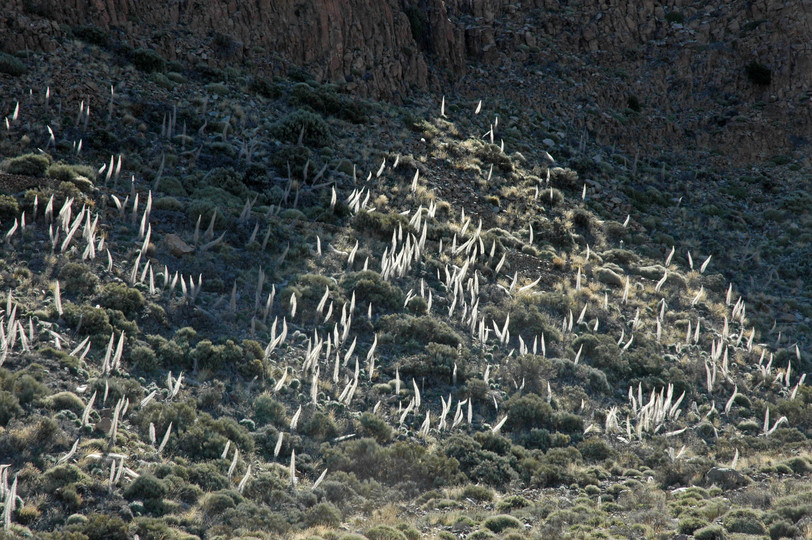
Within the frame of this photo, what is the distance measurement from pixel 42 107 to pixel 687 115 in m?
31.6

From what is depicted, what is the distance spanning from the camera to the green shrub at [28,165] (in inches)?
797

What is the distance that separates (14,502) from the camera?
10.3m

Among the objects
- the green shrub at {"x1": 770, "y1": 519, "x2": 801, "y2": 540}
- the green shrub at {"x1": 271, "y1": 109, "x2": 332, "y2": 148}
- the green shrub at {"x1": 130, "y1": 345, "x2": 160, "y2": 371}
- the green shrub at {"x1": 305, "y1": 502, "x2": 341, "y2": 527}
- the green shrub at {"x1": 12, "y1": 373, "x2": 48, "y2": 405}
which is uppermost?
the green shrub at {"x1": 271, "y1": 109, "x2": 332, "y2": 148}

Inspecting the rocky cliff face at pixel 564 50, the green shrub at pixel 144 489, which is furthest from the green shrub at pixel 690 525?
the rocky cliff face at pixel 564 50

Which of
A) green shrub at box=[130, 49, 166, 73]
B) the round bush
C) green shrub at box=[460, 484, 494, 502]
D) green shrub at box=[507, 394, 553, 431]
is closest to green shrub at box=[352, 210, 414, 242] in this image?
green shrub at box=[507, 394, 553, 431]

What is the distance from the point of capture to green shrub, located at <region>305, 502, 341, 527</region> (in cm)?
1212

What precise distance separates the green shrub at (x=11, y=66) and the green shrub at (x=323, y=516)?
19750mm

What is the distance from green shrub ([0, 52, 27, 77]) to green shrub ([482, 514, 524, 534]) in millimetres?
21818

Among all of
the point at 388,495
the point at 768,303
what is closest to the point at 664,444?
the point at 388,495

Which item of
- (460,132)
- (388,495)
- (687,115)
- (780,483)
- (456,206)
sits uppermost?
(687,115)

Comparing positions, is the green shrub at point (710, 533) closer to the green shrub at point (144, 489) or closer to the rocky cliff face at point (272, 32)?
the green shrub at point (144, 489)

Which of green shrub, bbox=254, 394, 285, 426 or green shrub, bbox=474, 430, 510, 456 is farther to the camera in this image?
green shrub, bbox=474, 430, 510, 456

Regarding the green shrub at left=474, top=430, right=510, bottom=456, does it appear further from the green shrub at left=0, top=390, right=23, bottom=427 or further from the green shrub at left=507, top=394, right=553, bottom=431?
the green shrub at left=0, top=390, right=23, bottom=427

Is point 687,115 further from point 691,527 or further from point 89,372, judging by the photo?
point 89,372
